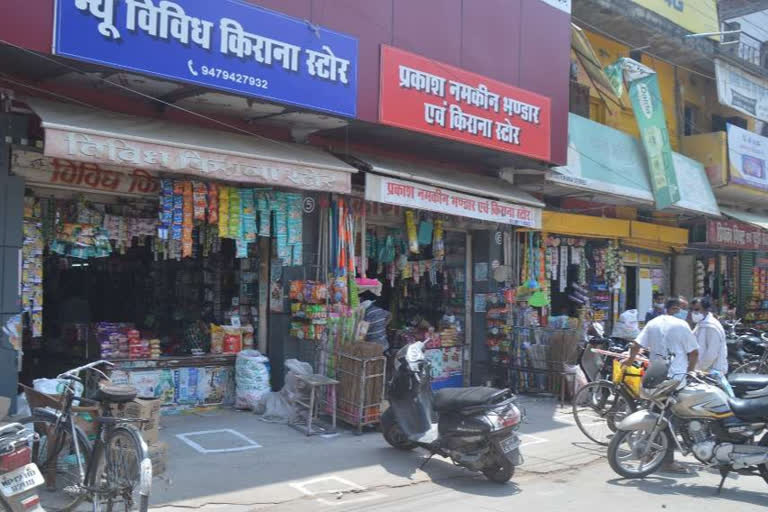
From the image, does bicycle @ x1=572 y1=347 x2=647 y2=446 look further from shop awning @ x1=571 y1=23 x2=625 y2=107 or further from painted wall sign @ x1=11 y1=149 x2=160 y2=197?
shop awning @ x1=571 y1=23 x2=625 y2=107

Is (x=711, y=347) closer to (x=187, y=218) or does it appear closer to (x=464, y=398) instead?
(x=464, y=398)

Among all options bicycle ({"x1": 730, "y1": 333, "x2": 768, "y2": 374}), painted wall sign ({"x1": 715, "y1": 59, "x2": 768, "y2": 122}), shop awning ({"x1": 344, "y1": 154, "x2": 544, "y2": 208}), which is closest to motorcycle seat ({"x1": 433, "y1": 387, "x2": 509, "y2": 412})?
shop awning ({"x1": 344, "y1": 154, "x2": 544, "y2": 208})

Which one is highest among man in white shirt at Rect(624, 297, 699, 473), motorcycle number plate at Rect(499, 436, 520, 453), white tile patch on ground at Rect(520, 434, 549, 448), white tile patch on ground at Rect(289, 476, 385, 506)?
man in white shirt at Rect(624, 297, 699, 473)

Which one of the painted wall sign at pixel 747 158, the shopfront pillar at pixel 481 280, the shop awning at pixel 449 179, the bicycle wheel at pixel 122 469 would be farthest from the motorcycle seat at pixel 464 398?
the painted wall sign at pixel 747 158

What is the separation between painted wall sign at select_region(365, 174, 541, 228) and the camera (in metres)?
9.16

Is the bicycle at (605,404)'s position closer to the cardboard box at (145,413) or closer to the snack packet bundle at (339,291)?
the snack packet bundle at (339,291)

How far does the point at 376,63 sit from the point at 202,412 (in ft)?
16.3

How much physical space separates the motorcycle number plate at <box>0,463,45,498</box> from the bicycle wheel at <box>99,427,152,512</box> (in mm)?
683

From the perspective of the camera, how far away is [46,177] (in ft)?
24.3

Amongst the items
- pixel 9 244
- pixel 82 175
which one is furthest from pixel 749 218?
pixel 9 244

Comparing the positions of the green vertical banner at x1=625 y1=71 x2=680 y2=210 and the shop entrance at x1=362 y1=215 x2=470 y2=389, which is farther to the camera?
the green vertical banner at x1=625 y1=71 x2=680 y2=210

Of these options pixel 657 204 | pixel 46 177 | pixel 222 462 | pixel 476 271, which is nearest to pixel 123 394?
pixel 222 462

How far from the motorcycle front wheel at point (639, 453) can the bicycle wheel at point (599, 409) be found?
4.79 feet

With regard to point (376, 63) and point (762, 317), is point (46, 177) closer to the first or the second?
point (376, 63)
